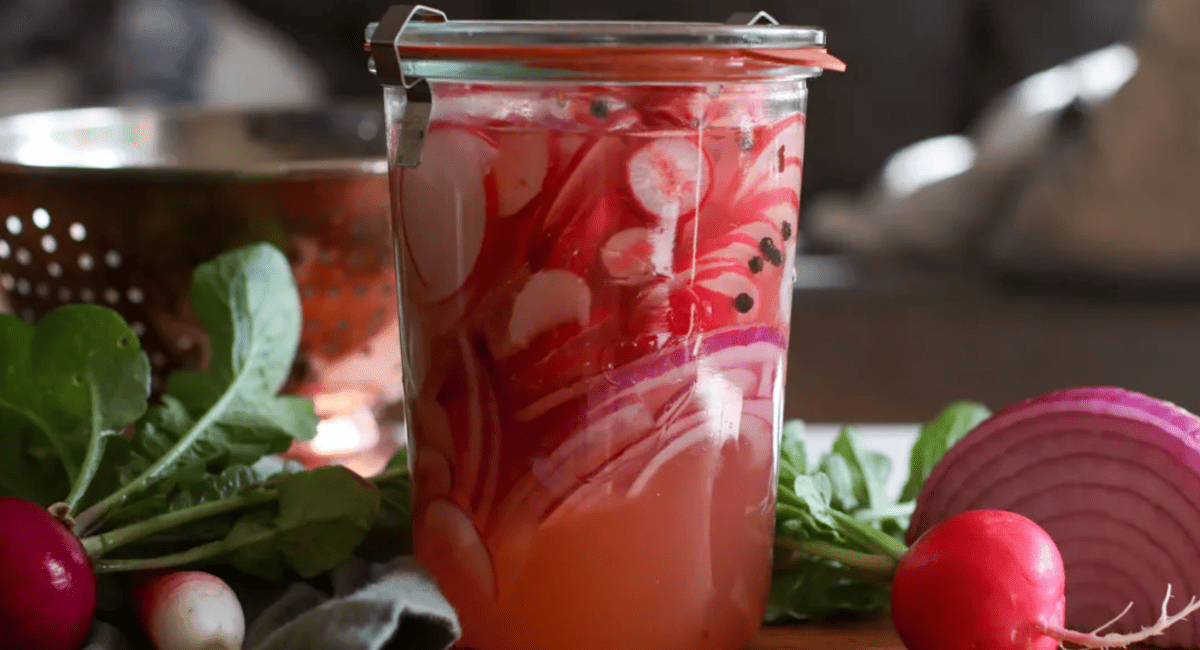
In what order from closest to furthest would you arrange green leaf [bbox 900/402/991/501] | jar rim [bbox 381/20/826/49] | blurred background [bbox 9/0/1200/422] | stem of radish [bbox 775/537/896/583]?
jar rim [bbox 381/20/826/49] → stem of radish [bbox 775/537/896/583] → green leaf [bbox 900/402/991/501] → blurred background [bbox 9/0/1200/422]

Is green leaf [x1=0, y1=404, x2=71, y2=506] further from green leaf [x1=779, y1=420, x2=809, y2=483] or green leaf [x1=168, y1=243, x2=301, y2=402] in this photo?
green leaf [x1=779, y1=420, x2=809, y2=483]

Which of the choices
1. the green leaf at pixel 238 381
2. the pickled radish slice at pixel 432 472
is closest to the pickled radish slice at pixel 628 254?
the pickled radish slice at pixel 432 472

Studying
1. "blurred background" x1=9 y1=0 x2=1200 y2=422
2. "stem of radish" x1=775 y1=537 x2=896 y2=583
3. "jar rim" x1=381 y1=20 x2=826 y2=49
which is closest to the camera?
"jar rim" x1=381 y1=20 x2=826 y2=49

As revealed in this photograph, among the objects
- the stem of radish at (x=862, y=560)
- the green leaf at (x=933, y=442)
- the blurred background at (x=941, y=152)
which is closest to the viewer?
the stem of radish at (x=862, y=560)

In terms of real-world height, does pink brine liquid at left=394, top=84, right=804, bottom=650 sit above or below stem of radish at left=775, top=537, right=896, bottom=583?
above

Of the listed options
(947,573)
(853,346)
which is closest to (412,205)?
(947,573)

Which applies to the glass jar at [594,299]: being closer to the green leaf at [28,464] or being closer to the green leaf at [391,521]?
the green leaf at [391,521]

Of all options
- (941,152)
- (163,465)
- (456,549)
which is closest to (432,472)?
(456,549)

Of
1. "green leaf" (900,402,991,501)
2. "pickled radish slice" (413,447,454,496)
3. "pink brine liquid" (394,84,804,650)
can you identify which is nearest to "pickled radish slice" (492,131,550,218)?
"pink brine liquid" (394,84,804,650)

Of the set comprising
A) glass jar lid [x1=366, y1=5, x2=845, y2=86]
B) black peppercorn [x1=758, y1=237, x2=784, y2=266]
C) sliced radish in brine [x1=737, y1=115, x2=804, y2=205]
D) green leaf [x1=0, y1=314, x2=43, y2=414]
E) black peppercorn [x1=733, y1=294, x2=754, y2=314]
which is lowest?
green leaf [x1=0, y1=314, x2=43, y2=414]
